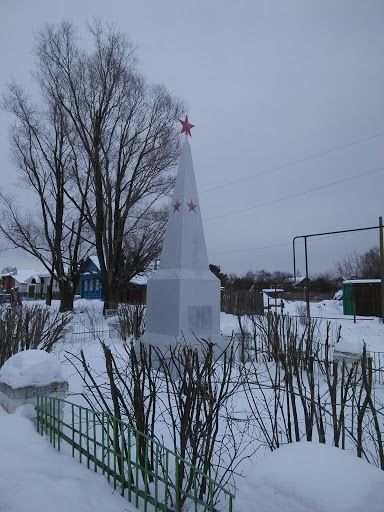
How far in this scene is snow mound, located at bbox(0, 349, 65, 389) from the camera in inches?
153

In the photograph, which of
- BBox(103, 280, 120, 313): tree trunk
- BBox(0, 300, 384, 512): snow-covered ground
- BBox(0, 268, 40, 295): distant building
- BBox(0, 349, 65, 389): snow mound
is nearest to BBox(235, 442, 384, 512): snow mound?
BBox(0, 300, 384, 512): snow-covered ground

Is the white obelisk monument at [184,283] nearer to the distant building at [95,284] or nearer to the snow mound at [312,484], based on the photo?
the snow mound at [312,484]

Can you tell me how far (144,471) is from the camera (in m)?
2.55

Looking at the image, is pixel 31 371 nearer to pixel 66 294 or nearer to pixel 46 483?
pixel 46 483

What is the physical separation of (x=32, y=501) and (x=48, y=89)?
61.9 feet

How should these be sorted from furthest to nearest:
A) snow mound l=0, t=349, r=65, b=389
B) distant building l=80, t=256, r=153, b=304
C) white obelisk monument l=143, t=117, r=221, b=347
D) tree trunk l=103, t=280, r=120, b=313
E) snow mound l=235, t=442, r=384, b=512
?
distant building l=80, t=256, r=153, b=304
tree trunk l=103, t=280, r=120, b=313
white obelisk monument l=143, t=117, r=221, b=347
snow mound l=0, t=349, r=65, b=389
snow mound l=235, t=442, r=384, b=512

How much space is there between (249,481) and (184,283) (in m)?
5.30

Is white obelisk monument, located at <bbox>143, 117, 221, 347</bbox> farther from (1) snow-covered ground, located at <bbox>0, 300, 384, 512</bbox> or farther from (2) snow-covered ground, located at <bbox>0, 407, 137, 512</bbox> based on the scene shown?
(2) snow-covered ground, located at <bbox>0, 407, 137, 512</bbox>

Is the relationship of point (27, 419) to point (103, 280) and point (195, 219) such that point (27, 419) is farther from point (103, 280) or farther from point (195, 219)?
point (103, 280)

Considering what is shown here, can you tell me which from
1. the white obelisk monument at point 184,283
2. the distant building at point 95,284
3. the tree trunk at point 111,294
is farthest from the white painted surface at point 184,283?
the distant building at point 95,284

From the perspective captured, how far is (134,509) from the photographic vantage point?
99.7 inches

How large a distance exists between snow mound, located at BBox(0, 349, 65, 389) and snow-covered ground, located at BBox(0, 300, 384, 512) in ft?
1.16

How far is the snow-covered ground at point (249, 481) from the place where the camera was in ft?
5.00

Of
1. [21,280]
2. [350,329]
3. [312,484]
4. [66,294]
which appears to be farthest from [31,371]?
[21,280]
